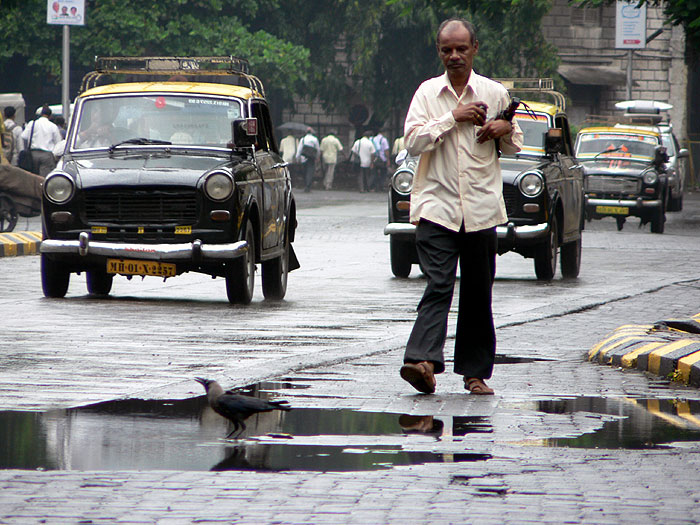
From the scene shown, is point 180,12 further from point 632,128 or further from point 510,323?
point 510,323

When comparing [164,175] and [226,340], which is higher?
[164,175]

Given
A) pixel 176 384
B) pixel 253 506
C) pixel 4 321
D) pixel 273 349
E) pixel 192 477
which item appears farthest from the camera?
pixel 4 321

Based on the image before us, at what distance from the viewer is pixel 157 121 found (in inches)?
524

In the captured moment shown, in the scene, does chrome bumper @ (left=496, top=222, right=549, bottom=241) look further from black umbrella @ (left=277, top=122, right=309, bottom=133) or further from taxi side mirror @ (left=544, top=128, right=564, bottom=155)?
black umbrella @ (left=277, top=122, right=309, bottom=133)

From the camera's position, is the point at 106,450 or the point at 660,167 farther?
the point at 660,167

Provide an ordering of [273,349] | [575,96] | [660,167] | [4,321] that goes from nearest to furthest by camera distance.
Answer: [273,349] < [4,321] < [660,167] < [575,96]

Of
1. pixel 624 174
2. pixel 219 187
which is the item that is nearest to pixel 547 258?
pixel 219 187

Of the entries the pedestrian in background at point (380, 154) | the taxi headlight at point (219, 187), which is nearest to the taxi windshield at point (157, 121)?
the taxi headlight at point (219, 187)

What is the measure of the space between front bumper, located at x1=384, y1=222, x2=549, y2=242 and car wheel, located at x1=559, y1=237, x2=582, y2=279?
3.85 feet

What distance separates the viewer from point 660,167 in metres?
29.6

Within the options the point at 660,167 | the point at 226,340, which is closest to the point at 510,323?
the point at 226,340

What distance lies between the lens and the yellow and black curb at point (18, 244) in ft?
62.2

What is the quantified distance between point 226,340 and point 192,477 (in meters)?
4.72

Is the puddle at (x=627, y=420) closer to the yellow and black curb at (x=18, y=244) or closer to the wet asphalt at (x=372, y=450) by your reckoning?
the wet asphalt at (x=372, y=450)
